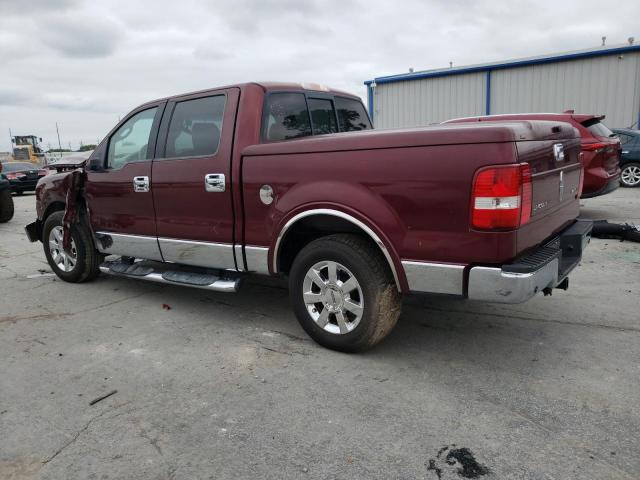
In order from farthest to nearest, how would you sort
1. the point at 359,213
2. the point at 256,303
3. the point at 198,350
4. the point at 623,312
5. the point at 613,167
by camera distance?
1. the point at 613,167
2. the point at 256,303
3. the point at 623,312
4. the point at 198,350
5. the point at 359,213

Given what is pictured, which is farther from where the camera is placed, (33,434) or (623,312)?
(623,312)

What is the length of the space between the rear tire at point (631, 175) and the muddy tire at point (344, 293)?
11.4 meters

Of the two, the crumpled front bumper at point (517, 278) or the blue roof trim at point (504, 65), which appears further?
the blue roof trim at point (504, 65)

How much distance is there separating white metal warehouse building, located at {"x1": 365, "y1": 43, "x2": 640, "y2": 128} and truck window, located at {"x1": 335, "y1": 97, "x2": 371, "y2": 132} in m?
12.0

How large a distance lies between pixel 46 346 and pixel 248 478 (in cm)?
242

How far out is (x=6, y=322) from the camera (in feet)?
14.9

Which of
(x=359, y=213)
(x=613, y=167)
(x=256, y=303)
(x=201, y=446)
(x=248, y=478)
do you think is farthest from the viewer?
(x=613, y=167)

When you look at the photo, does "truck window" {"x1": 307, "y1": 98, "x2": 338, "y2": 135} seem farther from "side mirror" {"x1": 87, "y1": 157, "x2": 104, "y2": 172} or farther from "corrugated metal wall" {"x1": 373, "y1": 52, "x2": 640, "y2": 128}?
"corrugated metal wall" {"x1": 373, "y1": 52, "x2": 640, "y2": 128}

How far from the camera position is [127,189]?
15.7ft

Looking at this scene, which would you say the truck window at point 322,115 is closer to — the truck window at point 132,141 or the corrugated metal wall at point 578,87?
the truck window at point 132,141

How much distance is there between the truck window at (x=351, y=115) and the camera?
4.82m

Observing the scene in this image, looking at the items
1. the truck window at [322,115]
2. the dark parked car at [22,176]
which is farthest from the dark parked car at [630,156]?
the dark parked car at [22,176]

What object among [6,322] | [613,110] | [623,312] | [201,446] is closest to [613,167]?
[623,312]

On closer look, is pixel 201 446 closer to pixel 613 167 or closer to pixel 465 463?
pixel 465 463
